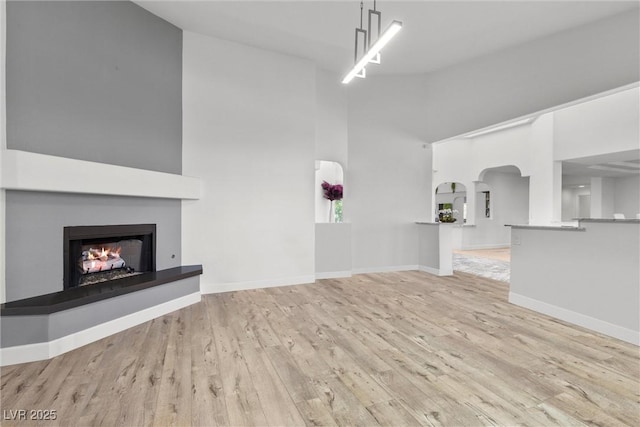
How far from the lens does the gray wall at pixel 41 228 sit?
2.40 meters

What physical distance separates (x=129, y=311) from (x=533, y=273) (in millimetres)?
4380

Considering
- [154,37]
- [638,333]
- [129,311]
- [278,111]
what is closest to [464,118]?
[278,111]

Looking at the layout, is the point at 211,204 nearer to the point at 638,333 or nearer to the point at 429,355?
the point at 429,355

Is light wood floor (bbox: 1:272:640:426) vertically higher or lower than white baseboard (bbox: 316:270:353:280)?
lower

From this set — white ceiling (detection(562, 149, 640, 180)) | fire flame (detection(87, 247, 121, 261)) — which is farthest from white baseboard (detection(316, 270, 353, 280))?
white ceiling (detection(562, 149, 640, 180))

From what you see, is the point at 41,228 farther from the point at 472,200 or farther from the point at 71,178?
the point at 472,200

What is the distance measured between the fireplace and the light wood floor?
2.35 ft

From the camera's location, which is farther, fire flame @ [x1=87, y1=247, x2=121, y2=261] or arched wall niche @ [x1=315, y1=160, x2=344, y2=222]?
arched wall niche @ [x1=315, y1=160, x2=344, y2=222]

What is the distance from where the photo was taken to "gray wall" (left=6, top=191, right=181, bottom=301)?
2.40 metres

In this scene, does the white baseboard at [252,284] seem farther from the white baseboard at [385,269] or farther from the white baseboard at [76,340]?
the white baseboard at [385,269]

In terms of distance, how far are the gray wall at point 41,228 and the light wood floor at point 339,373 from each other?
0.68 meters

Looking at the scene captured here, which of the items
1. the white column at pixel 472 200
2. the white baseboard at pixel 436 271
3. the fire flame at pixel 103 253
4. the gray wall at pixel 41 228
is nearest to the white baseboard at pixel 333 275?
the white baseboard at pixel 436 271

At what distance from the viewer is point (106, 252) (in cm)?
323

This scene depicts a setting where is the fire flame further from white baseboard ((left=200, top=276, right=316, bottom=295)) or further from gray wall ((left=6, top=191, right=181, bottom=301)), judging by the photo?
white baseboard ((left=200, top=276, right=316, bottom=295))
